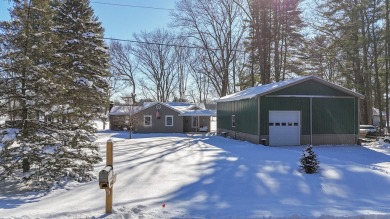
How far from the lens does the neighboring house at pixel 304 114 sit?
2044 centimetres

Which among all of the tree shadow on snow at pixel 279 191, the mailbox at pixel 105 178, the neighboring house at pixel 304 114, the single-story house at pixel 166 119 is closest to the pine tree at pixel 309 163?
the tree shadow on snow at pixel 279 191

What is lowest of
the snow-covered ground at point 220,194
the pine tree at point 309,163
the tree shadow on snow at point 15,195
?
the tree shadow on snow at point 15,195

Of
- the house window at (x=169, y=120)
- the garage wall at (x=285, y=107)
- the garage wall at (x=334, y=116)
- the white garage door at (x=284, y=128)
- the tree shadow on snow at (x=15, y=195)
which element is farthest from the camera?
the house window at (x=169, y=120)

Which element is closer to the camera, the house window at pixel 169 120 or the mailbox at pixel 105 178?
the mailbox at pixel 105 178

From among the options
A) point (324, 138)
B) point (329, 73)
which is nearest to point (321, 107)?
point (324, 138)

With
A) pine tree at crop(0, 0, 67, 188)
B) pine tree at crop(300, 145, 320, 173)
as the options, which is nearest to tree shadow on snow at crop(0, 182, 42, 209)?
pine tree at crop(0, 0, 67, 188)

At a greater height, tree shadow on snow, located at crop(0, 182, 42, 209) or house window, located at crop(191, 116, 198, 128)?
house window, located at crop(191, 116, 198, 128)

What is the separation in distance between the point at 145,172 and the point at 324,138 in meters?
14.2

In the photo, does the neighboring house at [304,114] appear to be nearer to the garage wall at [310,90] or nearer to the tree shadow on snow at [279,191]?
the garage wall at [310,90]

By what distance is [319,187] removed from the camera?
8.38m

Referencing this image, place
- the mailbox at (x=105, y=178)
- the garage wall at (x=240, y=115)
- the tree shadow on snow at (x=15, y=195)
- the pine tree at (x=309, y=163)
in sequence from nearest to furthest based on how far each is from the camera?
1. the mailbox at (x=105, y=178)
2. the tree shadow on snow at (x=15, y=195)
3. the pine tree at (x=309, y=163)
4. the garage wall at (x=240, y=115)

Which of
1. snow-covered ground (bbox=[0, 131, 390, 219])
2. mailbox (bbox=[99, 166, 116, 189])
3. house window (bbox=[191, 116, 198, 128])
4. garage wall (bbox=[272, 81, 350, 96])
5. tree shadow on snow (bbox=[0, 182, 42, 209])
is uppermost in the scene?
garage wall (bbox=[272, 81, 350, 96])

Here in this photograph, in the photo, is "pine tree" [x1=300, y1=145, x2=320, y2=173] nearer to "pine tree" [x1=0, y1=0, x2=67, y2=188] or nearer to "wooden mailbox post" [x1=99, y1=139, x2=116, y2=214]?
"wooden mailbox post" [x1=99, y1=139, x2=116, y2=214]

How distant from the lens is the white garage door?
20594mm
